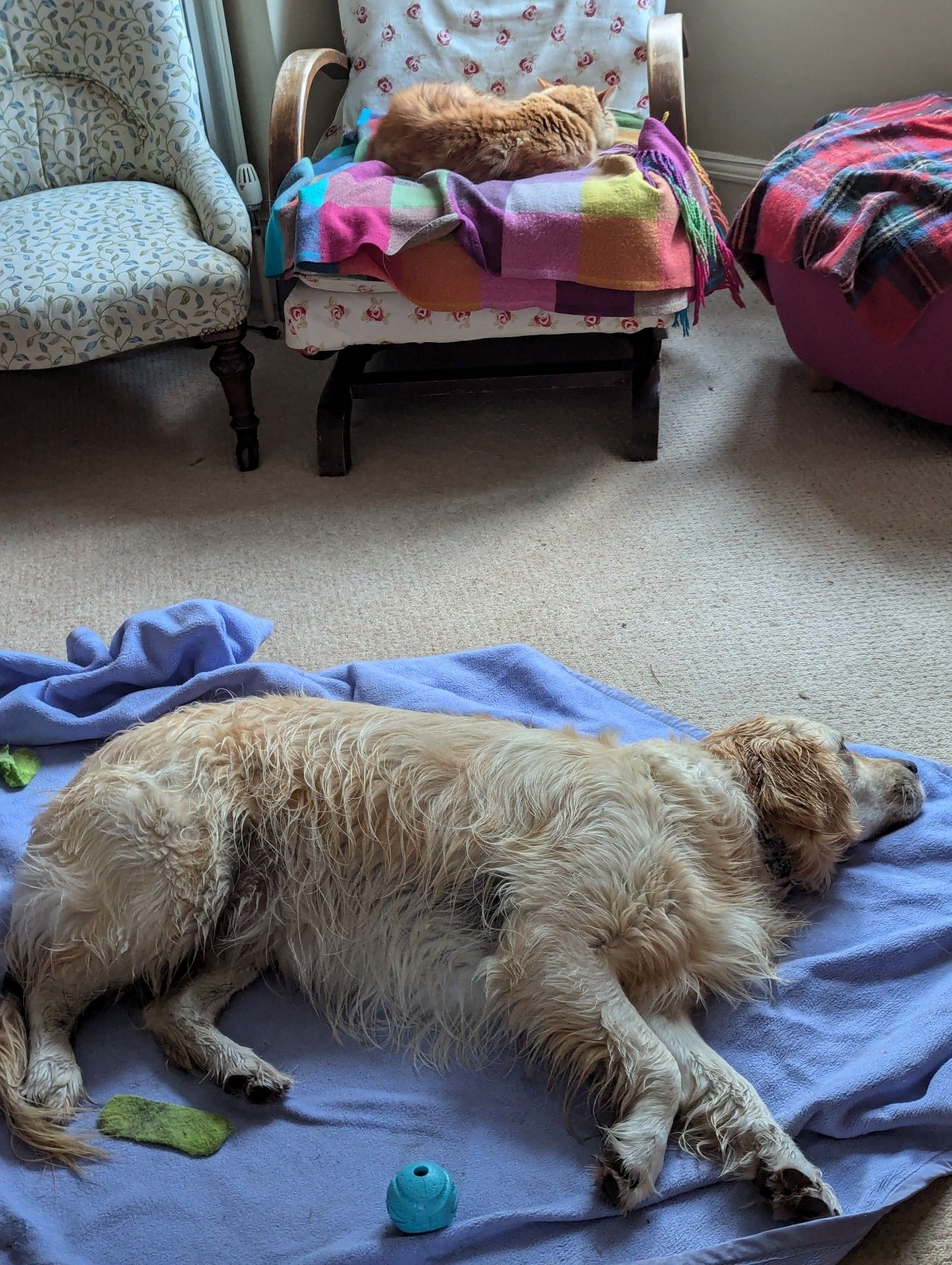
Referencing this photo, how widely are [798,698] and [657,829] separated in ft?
2.31

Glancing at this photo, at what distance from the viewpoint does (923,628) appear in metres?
2.15

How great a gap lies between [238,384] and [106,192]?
0.71 m

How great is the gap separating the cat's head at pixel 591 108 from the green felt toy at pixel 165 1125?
2472mm

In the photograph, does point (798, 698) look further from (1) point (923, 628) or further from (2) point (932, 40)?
(2) point (932, 40)

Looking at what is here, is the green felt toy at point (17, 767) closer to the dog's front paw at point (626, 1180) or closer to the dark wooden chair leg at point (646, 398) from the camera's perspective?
the dog's front paw at point (626, 1180)

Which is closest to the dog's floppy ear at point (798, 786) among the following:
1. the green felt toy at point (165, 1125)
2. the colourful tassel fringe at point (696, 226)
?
the green felt toy at point (165, 1125)

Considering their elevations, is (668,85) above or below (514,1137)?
above

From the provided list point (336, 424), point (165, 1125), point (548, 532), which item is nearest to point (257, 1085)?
point (165, 1125)

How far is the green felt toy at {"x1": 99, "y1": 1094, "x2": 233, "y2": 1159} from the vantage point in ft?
4.31

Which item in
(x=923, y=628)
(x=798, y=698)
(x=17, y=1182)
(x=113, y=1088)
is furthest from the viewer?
(x=923, y=628)

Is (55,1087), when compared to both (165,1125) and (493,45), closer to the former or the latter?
(165,1125)

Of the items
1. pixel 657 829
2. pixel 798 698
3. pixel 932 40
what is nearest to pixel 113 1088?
pixel 657 829

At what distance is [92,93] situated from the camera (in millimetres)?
3078

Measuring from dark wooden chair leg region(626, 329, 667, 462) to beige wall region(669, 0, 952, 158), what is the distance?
1390mm
